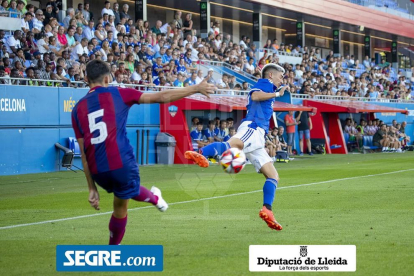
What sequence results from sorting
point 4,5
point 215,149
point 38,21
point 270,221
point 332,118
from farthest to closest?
point 332,118
point 38,21
point 4,5
point 215,149
point 270,221

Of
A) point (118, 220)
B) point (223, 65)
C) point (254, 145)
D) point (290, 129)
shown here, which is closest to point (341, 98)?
point (223, 65)

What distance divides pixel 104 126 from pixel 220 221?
3.80 metres

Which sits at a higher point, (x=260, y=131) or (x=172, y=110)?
(x=172, y=110)

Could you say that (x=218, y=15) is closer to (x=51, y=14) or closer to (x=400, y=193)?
(x=51, y=14)

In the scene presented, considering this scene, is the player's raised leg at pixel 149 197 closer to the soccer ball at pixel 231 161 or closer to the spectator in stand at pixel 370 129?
the soccer ball at pixel 231 161

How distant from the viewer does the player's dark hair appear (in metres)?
6.84

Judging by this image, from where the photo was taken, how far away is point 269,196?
9.45 metres

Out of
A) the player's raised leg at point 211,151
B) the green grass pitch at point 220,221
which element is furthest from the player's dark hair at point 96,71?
the player's raised leg at point 211,151

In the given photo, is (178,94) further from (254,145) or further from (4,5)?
(4,5)

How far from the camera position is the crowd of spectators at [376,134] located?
34.2 metres

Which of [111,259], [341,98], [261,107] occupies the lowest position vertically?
[111,259]

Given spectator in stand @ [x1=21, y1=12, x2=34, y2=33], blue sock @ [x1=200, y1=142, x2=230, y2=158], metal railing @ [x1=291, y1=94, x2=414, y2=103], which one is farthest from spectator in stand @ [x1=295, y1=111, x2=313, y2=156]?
blue sock @ [x1=200, y1=142, x2=230, y2=158]

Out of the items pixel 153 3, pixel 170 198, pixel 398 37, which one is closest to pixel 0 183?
pixel 170 198

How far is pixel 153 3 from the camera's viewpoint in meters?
37.9
